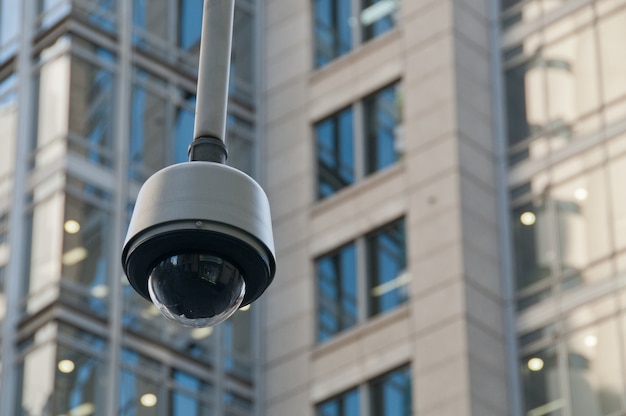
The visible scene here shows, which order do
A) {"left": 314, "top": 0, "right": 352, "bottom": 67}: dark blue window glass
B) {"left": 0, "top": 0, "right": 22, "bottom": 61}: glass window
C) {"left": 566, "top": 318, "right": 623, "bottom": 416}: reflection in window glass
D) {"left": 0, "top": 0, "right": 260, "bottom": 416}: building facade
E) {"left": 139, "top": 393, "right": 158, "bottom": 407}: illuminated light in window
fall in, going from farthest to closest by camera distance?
{"left": 314, "top": 0, "right": 352, "bottom": 67}: dark blue window glass, {"left": 0, "top": 0, "right": 22, "bottom": 61}: glass window, {"left": 139, "top": 393, "right": 158, "bottom": 407}: illuminated light in window, {"left": 0, "top": 0, "right": 260, "bottom": 416}: building facade, {"left": 566, "top": 318, "right": 623, "bottom": 416}: reflection in window glass

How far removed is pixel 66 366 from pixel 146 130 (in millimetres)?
5131

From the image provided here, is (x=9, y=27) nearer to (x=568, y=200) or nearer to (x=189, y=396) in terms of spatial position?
(x=189, y=396)

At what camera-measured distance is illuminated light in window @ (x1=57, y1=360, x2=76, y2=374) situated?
83.7ft

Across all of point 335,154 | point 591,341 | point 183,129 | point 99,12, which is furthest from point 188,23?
point 591,341

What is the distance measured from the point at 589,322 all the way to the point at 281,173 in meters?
7.35

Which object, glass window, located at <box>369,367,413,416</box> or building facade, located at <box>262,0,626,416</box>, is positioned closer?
building facade, located at <box>262,0,626,416</box>

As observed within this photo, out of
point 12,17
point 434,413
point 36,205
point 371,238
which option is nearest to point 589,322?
point 434,413

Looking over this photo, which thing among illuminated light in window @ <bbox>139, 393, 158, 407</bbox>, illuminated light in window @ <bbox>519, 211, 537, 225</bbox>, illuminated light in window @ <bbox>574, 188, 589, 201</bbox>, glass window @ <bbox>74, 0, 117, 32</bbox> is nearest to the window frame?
illuminated light in window @ <bbox>519, 211, 537, 225</bbox>

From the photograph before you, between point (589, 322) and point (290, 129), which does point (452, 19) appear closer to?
point (290, 129)

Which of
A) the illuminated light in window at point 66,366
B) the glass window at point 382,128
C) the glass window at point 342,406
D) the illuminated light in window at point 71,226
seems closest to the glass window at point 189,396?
the glass window at point 342,406

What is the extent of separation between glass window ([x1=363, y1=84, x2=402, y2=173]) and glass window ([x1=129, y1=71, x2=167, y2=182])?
3.70m

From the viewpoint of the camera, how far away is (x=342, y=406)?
28000mm

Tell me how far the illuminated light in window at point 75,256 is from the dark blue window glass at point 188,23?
17.6 ft

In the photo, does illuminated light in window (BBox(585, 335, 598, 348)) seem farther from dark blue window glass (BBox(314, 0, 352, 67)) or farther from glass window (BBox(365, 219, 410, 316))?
dark blue window glass (BBox(314, 0, 352, 67))
